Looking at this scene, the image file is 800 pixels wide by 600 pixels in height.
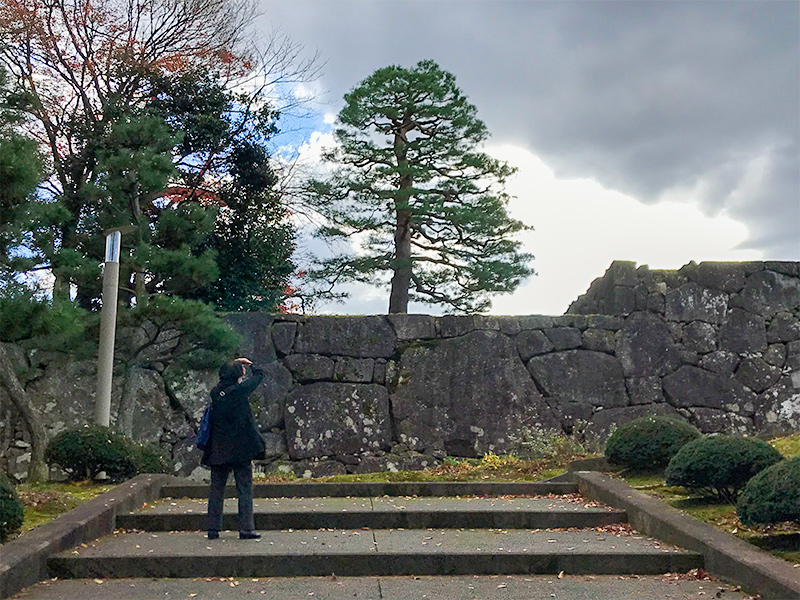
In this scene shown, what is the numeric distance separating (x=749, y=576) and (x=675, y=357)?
945cm

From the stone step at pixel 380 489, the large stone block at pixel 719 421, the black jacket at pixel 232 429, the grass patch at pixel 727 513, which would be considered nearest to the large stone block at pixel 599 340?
the large stone block at pixel 719 421

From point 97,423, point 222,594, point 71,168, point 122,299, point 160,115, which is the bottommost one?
point 222,594

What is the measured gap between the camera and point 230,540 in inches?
258

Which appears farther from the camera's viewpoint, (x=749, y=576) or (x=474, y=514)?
(x=474, y=514)

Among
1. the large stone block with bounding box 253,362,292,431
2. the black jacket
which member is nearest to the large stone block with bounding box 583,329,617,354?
the large stone block with bounding box 253,362,292,431

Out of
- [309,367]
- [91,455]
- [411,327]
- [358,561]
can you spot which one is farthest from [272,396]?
[358,561]

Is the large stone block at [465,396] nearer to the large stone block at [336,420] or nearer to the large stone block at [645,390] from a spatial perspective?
the large stone block at [336,420]

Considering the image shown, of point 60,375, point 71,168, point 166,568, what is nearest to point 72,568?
point 166,568

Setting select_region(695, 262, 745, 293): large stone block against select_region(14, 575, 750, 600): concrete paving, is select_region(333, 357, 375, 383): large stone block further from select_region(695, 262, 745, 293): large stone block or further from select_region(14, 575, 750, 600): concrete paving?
select_region(14, 575, 750, 600): concrete paving

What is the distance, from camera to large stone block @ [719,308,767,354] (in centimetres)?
1435

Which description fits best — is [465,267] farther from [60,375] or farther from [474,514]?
[474,514]

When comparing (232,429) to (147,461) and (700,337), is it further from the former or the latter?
(700,337)

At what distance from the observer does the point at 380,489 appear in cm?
880

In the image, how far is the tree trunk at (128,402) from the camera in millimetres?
12422
